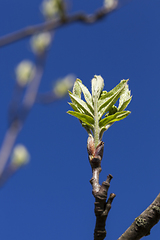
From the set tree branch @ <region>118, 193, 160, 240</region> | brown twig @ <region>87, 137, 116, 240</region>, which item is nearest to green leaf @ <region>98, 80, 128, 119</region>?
brown twig @ <region>87, 137, 116, 240</region>

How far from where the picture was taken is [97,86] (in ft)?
6.71

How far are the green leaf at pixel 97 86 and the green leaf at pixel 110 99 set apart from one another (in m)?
0.06

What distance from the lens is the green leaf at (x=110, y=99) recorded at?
192cm

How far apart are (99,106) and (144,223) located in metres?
0.87

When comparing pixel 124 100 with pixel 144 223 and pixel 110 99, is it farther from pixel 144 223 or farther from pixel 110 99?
pixel 144 223

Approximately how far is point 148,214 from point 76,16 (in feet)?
3.06

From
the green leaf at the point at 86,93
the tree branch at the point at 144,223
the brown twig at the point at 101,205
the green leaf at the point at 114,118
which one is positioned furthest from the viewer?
the green leaf at the point at 86,93

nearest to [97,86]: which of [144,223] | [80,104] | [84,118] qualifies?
[80,104]

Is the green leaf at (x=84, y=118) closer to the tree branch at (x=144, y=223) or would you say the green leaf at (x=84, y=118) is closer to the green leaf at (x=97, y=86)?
the green leaf at (x=97, y=86)

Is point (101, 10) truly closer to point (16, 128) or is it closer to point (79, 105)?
point (79, 105)

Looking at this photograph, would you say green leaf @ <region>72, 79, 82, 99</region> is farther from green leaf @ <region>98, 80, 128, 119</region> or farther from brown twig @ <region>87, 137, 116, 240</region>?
brown twig @ <region>87, 137, 116, 240</region>

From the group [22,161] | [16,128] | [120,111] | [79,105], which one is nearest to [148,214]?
[120,111]

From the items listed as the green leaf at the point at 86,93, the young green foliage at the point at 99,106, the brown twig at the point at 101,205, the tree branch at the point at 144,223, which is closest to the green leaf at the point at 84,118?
the young green foliage at the point at 99,106

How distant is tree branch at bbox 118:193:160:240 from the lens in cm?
130
